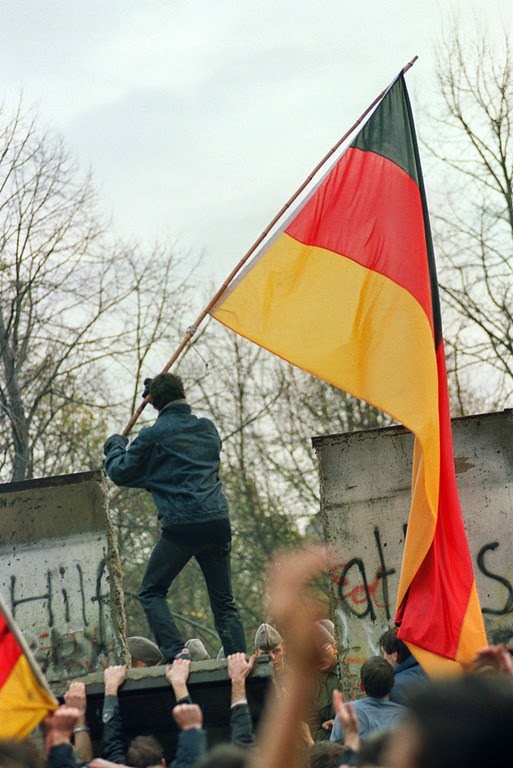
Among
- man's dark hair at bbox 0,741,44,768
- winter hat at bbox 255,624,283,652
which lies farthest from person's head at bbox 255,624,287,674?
man's dark hair at bbox 0,741,44,768

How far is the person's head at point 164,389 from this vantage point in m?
7.38

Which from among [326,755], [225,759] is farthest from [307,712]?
[225,759]

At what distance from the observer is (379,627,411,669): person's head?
6.99 metres

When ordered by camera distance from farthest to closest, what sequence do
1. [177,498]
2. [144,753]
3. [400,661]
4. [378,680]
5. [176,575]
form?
[176,575] < [177,498] < [400,661] < [378,680] < [144,753]

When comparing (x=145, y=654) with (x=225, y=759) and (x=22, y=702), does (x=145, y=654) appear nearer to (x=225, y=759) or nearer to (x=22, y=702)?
(x=22, y=702)

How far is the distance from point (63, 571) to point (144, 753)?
13.3 ft

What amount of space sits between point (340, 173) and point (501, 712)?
639 centimetres

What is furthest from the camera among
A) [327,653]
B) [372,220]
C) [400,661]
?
[372,220]

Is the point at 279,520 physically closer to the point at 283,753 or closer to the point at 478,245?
the point at 478,245

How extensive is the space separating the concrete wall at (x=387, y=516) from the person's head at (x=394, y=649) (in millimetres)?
1711

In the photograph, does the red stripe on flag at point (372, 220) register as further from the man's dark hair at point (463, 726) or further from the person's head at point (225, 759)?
the man's dark hair at point (463, 726)

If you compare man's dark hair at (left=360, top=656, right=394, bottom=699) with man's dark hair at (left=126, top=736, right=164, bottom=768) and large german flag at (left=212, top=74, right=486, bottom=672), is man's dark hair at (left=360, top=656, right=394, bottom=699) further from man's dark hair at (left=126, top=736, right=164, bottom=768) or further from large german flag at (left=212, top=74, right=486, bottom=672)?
man's dark hair at (left=126, top=736, right=164, bottom=768)

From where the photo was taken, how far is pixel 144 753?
519 centimetres

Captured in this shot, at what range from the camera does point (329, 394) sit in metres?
27.3
